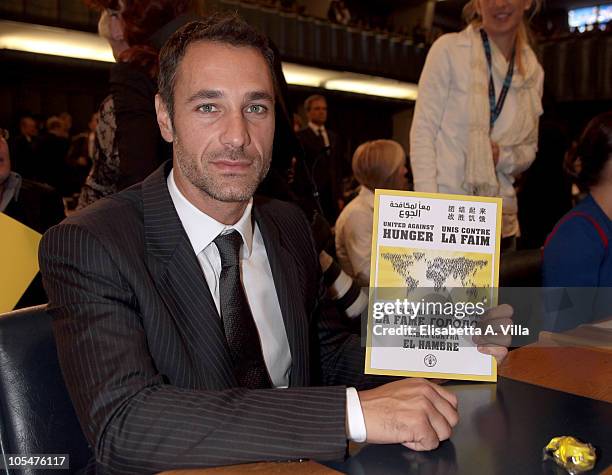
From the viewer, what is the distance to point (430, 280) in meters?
1.19

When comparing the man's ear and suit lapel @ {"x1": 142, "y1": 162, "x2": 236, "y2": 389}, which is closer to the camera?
suit lapel @ {"x1": 142, "y1": 162, "x2": 236, "y2": 389}

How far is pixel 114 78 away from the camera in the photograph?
199cm

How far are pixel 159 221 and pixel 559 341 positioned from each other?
1060 mm

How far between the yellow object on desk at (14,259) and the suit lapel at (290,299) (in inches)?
20.4

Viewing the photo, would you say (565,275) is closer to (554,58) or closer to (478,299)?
(478,299)

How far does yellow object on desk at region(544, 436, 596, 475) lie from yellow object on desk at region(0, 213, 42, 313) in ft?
3.74

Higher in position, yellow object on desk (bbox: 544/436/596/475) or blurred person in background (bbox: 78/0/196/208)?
blurred person in background (bbox: 78/0/196/208)

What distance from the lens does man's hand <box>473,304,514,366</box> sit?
120 cm

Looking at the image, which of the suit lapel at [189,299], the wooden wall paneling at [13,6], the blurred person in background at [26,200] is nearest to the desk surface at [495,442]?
the suit lapel at [189,299]

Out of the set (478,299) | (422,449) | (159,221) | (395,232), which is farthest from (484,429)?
(159,221)

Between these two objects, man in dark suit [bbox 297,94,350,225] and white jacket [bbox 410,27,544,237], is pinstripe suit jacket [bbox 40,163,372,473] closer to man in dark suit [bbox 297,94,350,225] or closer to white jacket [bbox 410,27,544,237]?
white jacket [bbox 410,27,544,237]

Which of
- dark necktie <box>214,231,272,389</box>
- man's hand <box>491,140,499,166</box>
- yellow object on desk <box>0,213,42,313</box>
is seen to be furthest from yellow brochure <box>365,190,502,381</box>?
man's hand <box>491,140,499,166</box>

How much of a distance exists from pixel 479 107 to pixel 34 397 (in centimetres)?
189

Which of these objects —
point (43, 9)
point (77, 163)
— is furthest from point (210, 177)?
point (43, 9)
